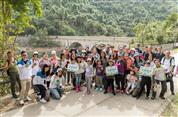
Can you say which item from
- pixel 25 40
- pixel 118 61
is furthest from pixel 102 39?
pixel 118 61

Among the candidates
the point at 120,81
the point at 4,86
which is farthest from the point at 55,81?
the point at 120,81

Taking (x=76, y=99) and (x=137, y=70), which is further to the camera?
(x=137, y=70)

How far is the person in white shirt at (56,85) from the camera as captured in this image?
7245 millimetres

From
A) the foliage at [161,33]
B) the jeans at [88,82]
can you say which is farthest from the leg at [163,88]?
the foliage at [161,33]

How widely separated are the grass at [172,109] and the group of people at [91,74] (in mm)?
457

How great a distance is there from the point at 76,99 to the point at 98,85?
1.23 meters

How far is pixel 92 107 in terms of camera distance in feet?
22.4

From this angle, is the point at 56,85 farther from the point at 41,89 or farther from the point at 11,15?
the point at 11,15

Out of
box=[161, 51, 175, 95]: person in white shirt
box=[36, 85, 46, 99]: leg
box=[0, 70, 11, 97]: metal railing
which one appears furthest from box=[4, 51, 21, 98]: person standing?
box=[161, 51, 175, 95]: person in white shirt

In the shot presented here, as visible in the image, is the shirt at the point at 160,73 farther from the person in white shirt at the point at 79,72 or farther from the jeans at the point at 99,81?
the person in white shirt at the point at 79,72

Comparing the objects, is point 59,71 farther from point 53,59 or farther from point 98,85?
point 98,85

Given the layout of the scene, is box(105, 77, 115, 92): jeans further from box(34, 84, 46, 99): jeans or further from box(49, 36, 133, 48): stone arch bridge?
box(49, 36, 133, 48): stone arch bridge

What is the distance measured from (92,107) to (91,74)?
60.0 inches

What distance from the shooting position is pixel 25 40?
58.7m
